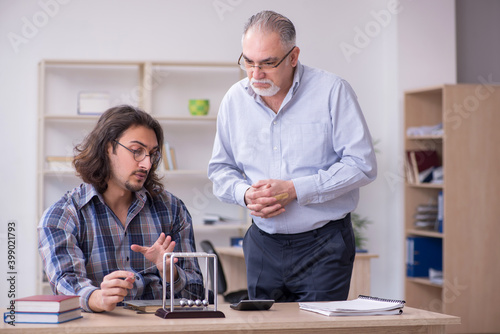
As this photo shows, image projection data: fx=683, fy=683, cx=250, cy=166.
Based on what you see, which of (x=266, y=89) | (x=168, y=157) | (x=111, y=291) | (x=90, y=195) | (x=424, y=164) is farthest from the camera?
(x=424, y=164)

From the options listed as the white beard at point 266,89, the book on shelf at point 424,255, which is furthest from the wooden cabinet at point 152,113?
the white beard at point 266,89

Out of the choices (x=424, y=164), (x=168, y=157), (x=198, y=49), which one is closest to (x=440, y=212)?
(x=424, y=164)

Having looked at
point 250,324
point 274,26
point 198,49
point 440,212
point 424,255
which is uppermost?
point 198,49

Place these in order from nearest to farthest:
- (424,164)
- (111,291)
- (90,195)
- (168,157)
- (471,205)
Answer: (111,291)
(90,195)
(471,205)
(168,157)
(424,164)

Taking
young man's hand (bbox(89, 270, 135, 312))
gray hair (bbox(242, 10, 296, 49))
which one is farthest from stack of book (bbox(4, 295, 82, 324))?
gray hair (bbox(242, 10, 296, 49))

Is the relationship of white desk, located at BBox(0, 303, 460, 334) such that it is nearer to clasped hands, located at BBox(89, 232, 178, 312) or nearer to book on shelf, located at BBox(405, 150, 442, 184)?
clasped hands, located at BBox(89, 232, 178, 312)

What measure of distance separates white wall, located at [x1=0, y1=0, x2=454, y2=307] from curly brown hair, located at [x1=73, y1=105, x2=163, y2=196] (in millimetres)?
3180

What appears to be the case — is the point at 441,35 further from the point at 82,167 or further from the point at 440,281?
the point at 82,167

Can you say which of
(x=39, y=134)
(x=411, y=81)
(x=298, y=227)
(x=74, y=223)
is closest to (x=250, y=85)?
(x=298, y=227)

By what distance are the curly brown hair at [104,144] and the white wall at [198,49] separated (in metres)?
3.18

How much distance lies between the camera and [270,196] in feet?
7.38

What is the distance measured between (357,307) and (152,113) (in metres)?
3.81

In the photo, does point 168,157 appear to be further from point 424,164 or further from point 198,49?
point 424,164

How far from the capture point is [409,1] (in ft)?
19.1
